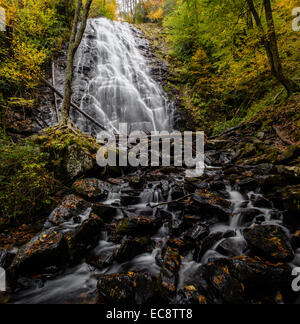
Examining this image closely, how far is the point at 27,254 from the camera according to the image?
2322mm

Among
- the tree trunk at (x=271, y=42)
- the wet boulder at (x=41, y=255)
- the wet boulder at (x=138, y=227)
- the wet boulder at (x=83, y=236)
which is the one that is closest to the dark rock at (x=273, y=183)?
the wet boulder at (x=138, y=227)

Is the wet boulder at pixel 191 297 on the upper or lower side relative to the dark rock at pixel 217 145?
lower

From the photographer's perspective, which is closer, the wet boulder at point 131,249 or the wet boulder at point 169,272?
the wet boulder at point 169,272

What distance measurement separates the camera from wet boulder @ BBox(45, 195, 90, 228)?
10.5ft

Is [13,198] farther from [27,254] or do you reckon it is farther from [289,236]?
[289,236]

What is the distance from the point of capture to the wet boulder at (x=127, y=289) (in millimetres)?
1828

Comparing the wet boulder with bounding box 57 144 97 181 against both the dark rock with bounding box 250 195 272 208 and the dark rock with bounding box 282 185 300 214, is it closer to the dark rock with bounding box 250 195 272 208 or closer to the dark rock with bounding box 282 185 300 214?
the dark rock with bounding box 250 195 272 208

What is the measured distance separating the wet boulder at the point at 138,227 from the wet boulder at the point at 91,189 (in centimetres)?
134

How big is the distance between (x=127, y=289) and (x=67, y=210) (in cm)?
211

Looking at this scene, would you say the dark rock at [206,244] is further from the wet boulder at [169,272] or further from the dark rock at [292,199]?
the dark rock at [292,199]

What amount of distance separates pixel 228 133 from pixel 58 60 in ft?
40.3

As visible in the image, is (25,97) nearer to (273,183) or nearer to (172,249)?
(172,249)

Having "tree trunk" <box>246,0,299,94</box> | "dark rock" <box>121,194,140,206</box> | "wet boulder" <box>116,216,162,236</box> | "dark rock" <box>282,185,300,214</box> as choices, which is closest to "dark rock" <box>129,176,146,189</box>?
"dark rock" <box>121,194,140,206</box>
